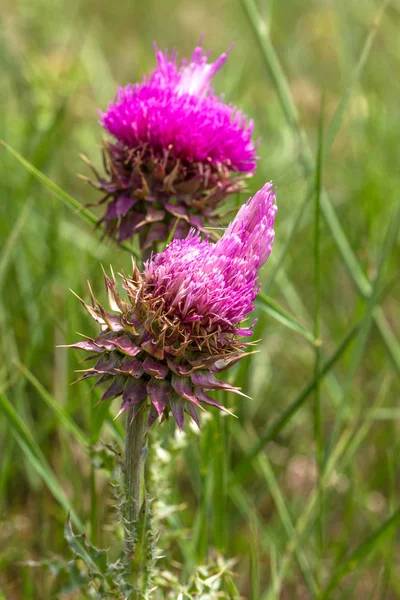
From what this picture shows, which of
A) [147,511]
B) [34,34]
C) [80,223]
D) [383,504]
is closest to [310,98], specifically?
[80,223]

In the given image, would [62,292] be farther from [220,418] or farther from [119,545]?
[220,418]

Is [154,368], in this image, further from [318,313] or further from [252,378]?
[252,378]

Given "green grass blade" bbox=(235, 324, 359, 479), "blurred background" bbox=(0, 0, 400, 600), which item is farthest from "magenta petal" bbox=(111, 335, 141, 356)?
"green grass blade" bbox=(235, 324, 359, 479)

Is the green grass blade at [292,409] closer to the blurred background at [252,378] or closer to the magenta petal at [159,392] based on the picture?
the blurred background at [252,378]

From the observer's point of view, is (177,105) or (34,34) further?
(34,34)

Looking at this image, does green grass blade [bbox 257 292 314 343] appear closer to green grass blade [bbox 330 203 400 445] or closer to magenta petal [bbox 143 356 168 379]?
green grass blade [bbox 330 203 400 445]

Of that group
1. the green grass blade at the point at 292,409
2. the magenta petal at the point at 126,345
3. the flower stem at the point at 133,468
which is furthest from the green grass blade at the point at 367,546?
the magenta petal at the point at 126,345

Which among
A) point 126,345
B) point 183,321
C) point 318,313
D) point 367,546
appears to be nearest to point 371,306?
point 318,313

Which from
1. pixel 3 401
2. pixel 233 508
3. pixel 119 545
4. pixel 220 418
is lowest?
pixel 119 545
